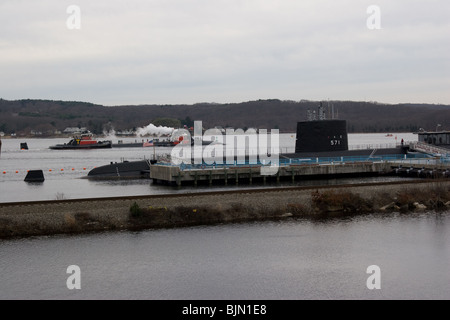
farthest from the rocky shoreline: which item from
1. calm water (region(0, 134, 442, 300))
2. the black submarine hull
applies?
the black submarine hull

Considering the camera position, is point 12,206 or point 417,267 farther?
point 12,206

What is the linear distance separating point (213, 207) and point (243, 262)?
921 cm

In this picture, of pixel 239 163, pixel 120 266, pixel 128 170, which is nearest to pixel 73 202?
pixel 120 266

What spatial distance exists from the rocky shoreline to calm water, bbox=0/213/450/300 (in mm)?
1512

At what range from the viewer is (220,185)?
52.0 m

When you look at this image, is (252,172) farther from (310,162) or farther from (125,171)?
→ (125,171)

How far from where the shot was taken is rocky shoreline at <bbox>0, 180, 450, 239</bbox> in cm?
3172

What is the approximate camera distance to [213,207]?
34844 mm

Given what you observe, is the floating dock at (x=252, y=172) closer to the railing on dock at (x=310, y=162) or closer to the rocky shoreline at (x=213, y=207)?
the railing on dock at (x=310, y=162)

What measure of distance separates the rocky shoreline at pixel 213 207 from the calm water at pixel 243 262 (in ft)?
4.96

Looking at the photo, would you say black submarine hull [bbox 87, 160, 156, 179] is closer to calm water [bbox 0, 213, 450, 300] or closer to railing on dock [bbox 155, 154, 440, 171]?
railing on dock [bbox 155, 154, 440, 171]
